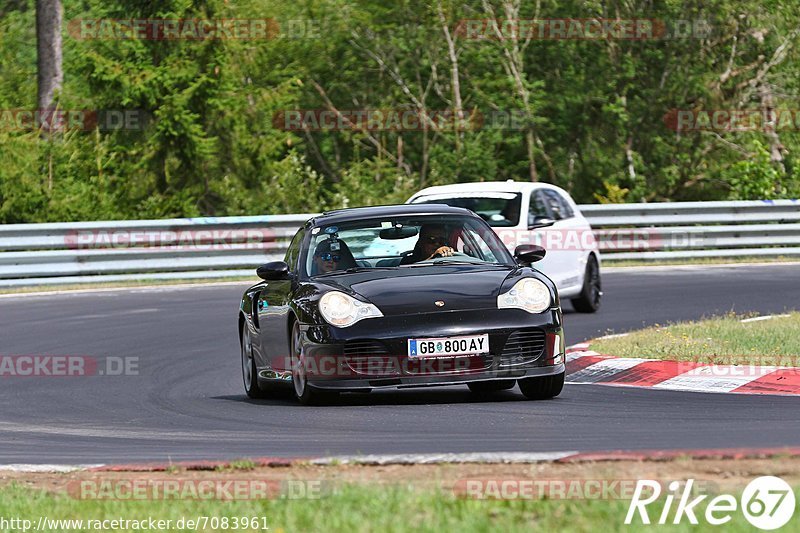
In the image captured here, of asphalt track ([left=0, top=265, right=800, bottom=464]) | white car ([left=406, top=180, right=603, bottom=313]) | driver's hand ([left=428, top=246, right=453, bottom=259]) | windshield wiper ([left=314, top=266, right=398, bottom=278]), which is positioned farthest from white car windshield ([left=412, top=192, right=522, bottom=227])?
windshield wiper ([left=314, top=266, right=398, bottom=278])

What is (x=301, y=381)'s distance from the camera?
10.3m

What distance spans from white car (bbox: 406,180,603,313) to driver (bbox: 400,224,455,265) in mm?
4861

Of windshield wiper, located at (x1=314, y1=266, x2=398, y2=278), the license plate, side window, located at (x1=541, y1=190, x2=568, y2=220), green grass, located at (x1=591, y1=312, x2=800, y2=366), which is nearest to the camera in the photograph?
the license plate

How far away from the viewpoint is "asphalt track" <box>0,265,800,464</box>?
796 centimetres

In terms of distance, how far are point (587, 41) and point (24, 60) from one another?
21.1 meters

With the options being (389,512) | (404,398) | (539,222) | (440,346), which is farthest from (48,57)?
(389,512)

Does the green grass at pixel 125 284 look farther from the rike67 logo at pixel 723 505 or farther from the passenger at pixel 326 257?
the rike67 logo at pixel 723 505

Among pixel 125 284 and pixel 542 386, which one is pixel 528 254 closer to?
pixel 542 386

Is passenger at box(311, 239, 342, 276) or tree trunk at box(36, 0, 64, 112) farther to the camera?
tree trunk at box(36, 0, 64, 112)

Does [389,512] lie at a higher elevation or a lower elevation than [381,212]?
lower

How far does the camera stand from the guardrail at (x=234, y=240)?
23177 mm

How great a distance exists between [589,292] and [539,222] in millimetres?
Answer: 1851

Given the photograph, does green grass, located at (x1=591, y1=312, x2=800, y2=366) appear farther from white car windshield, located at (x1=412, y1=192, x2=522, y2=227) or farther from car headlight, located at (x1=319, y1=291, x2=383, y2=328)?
→ car headlight, located at (x1=319, y1=291, x2=383, y2=328)

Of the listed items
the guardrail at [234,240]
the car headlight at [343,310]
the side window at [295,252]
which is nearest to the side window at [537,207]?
the side window at [295,252]
